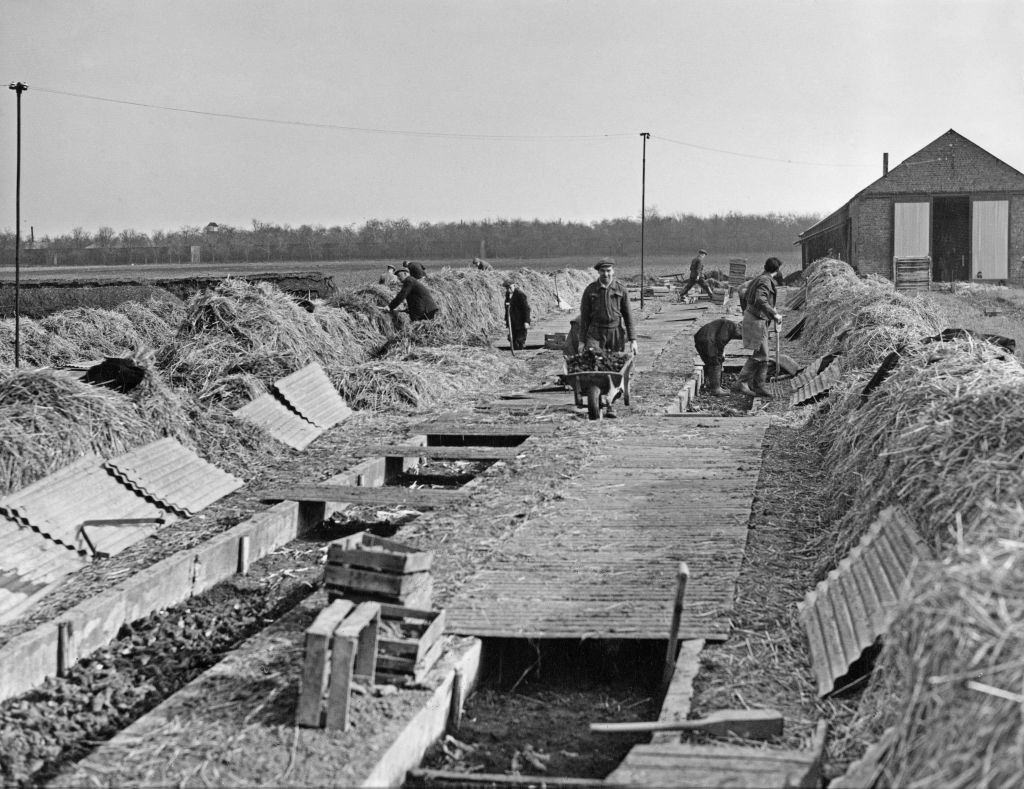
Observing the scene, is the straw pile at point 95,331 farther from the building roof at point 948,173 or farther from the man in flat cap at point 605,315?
the building roof at point 948,173

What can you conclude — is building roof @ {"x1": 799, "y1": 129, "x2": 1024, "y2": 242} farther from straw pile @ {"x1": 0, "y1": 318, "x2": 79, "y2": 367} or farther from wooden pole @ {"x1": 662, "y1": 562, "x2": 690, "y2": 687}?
wooden pole @ {"x1": 662, "y1": 562, "x2": 690, "y2": 687}

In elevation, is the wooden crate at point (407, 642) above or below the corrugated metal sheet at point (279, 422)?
below

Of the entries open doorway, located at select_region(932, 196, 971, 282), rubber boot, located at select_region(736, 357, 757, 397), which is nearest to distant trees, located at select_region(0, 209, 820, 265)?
open doorway, located at select_region(932, 196, 971, 282)

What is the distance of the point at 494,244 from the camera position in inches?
3391

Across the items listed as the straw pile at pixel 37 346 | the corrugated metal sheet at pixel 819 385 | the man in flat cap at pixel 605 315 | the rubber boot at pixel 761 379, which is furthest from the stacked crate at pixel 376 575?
the straw pile at pixel 37 346

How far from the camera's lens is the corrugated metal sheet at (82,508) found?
801 cm

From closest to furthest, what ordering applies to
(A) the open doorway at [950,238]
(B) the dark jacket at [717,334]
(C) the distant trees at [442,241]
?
(B) the dark jacket at [717,334], (A) the open doorway at [950,238], (C) the distant trees at [442,241]

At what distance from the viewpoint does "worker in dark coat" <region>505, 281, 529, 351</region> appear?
20.5m

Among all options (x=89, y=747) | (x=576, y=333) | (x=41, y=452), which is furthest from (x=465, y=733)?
(x=576, y=333)

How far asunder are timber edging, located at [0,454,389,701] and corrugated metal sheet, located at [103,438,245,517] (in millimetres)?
935

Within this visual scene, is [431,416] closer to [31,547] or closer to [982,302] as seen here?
[31,547]

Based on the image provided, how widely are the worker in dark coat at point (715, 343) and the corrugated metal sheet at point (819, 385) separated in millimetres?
1156

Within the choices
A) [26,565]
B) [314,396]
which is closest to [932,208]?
[314,396]

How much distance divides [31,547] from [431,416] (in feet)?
20.5
